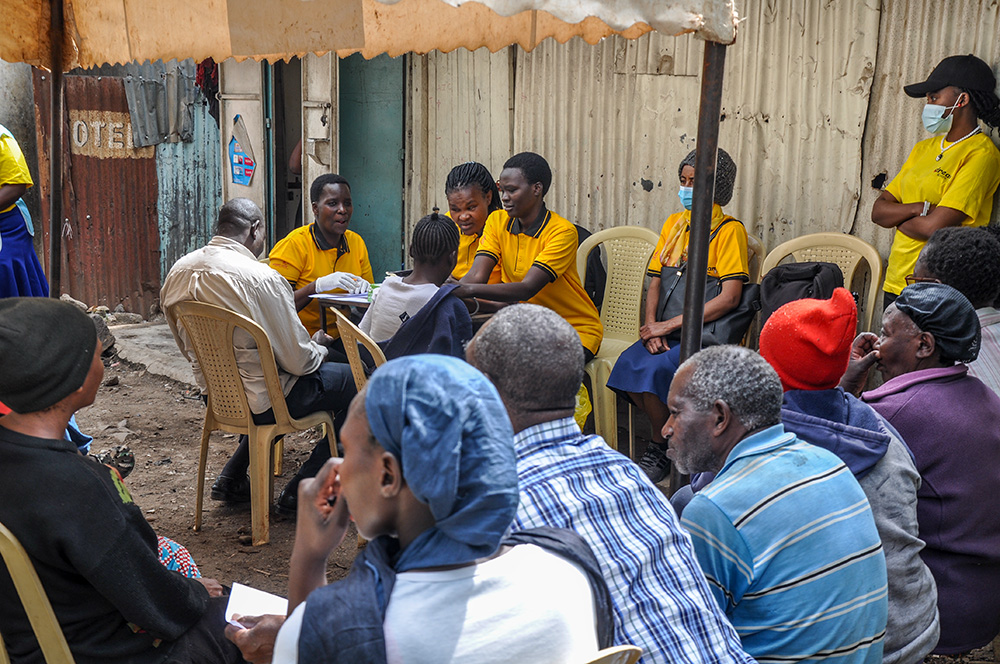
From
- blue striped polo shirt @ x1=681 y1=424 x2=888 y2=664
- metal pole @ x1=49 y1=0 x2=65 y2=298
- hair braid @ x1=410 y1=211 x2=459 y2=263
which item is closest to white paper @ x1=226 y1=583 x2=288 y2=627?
blue striped polo shirt @ x1=681 y1=424 x2=888 y2=664

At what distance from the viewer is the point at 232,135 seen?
7.66 metres

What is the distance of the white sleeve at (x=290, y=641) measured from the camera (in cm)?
132

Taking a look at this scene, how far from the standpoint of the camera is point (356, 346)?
4.10 m

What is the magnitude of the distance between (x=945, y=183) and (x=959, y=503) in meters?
2.33

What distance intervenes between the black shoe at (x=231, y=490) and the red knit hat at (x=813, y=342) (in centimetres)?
322

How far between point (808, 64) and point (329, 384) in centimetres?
323

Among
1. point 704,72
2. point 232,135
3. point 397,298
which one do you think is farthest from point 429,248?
point 232,135

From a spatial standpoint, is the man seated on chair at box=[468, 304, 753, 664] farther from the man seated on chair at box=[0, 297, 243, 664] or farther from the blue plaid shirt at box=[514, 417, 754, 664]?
the man seated on chair at box=[0, 297, 243, 664]

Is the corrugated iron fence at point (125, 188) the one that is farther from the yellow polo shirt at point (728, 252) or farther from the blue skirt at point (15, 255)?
the yellow polo shirt at point (728, 252)

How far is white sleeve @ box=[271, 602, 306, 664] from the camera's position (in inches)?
51.8

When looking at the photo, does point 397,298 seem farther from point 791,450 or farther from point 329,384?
point 791,450

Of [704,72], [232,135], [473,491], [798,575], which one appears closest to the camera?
[473,491]

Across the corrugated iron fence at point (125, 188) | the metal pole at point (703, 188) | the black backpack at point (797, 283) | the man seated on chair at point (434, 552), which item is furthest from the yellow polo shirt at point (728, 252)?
the corrugated iron fence at point (125, 188)

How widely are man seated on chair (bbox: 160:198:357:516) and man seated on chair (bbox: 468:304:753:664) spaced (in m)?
2.38
